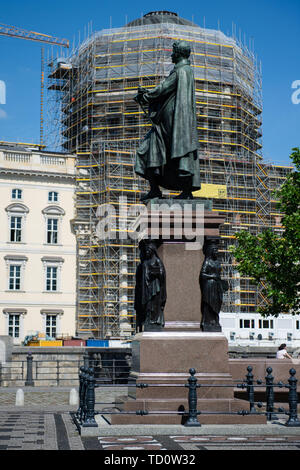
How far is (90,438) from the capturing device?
9.99m

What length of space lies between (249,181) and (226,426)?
48.8 m

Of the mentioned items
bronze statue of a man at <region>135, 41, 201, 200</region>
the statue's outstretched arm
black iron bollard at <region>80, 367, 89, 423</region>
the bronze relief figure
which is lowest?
black iron bollard at <region>80, 367, 89, 423</region>

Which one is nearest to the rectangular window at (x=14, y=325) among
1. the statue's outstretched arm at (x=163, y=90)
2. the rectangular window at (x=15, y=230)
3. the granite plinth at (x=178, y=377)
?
the rectangular window at (x=15, y=230)

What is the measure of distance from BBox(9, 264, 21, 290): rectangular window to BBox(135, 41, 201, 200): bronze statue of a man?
1700 inches

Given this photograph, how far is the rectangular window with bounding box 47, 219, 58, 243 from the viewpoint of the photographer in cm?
5631

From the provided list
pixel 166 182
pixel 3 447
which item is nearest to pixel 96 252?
pixel 166 182

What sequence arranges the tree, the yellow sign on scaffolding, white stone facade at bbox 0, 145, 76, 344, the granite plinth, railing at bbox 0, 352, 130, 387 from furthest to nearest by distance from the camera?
the yellow sign on scaffolding → white stone facade at bbox 0, 145, 76, 344 → the tree → railing at bbox 0, 352, 130, 387 → the granite plinth

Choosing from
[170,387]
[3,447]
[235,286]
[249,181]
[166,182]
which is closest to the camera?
[3,447]

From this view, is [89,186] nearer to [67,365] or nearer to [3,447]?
[67,365]

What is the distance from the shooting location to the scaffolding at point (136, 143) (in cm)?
5434

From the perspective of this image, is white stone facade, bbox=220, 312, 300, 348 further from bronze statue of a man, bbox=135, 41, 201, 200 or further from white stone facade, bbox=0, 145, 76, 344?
bronze statue of a man, bbox=135, 41, 201, 200

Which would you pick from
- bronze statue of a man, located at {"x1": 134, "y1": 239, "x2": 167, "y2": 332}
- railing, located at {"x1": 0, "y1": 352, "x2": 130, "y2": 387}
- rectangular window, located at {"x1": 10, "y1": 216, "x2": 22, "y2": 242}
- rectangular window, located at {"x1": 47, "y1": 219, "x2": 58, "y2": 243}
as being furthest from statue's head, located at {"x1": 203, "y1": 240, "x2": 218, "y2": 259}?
rectangular window, located at {"x1": 47, "y1": 219, "x2": 58, "y2": 243}

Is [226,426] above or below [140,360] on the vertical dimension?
below

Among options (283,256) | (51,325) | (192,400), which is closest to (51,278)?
(51,325)
